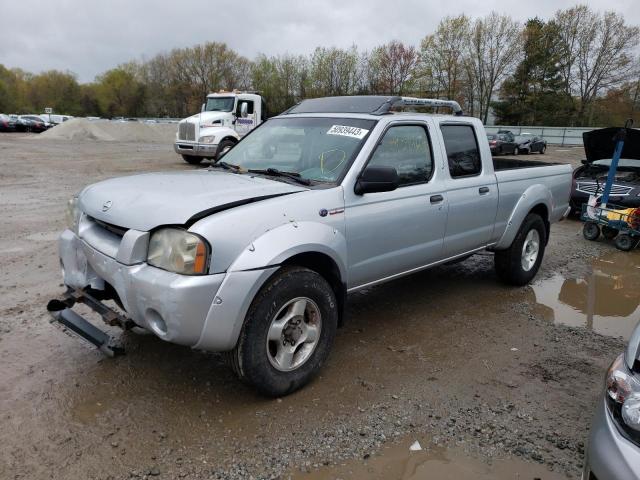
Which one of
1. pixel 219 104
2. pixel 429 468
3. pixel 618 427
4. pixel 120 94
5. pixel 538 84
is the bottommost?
pixel 429 468

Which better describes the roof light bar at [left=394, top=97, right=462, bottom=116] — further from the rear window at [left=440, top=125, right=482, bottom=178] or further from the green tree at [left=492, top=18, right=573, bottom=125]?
the green tree at [left=492, top=18, right=573, bottom=125]

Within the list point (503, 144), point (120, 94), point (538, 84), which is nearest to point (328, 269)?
point (503, 144)

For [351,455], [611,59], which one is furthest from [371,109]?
[611,59]

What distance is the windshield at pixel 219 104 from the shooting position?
19.7 meters

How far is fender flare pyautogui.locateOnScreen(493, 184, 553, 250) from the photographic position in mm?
5469

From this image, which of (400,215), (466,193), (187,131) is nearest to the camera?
(400,215)

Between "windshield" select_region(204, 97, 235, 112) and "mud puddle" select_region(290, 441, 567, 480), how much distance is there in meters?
18.4

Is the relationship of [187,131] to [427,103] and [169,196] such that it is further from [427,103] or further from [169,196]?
[169,196]

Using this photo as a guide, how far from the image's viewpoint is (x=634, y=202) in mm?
9477

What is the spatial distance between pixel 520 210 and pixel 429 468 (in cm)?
356

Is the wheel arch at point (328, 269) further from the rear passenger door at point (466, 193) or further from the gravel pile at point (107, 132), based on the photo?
the gravel pile at point (107, 132)

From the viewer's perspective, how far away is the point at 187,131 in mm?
18938

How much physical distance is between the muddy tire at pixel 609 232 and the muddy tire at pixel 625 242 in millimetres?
686

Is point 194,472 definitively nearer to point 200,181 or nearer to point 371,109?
point 200,181
